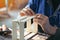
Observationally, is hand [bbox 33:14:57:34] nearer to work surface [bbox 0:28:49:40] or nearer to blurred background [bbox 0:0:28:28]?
work surface [bbox 0:28:49:40]

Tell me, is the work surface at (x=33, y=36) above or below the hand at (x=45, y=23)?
below

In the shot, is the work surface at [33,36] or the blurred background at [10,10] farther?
the blurred background at [10,10]

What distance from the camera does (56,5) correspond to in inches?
37.9

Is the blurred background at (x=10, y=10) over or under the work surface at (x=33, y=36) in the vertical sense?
over

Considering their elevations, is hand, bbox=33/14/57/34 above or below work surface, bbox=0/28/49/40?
above

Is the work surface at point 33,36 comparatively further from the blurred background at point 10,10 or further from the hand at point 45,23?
the blurred background at point 10,10

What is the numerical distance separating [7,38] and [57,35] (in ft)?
0.89

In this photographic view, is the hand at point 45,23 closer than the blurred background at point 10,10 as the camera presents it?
Yes

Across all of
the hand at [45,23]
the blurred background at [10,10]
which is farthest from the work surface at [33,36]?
the blurred background at [10,10]

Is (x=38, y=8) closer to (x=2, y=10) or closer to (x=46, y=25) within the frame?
(x=46, y=25)

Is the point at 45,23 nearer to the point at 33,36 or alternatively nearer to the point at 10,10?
the point at 33,36

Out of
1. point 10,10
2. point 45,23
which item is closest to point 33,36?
point 45,23

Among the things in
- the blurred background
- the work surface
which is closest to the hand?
the work surface

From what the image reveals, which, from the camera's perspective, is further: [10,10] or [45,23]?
[10,10]
